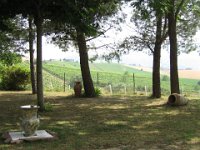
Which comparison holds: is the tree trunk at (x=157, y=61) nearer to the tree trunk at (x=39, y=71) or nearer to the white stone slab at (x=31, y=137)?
the tree trunk at (x=39, y=71)

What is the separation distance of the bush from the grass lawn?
941 cm

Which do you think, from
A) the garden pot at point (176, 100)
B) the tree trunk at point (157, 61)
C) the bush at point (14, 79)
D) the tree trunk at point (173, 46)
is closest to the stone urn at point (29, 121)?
the garden pot at point (176, 100)

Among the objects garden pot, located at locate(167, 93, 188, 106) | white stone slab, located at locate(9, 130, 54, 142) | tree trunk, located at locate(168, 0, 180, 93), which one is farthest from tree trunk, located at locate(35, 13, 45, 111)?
tree trunk, located at locate(168, 0, 180, 93)

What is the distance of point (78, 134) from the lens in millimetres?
9656

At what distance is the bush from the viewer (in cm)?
2536

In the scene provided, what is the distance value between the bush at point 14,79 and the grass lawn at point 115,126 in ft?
30.9

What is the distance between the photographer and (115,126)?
35.4 ft

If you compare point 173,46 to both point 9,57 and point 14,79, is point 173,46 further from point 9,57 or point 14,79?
point 14,79

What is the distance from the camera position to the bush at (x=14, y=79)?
25.4m

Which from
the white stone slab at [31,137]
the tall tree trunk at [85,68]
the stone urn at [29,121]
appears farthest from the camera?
the tall tree trunk at [85,68]

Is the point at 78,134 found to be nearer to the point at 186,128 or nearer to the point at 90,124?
the point at 90,124

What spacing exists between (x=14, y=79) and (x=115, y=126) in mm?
15755

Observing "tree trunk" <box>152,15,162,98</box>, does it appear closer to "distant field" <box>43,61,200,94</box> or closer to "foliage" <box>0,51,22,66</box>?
"distant field" <box>43,61,200,94</box>

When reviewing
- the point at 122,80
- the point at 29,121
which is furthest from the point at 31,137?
the point at 122,80
